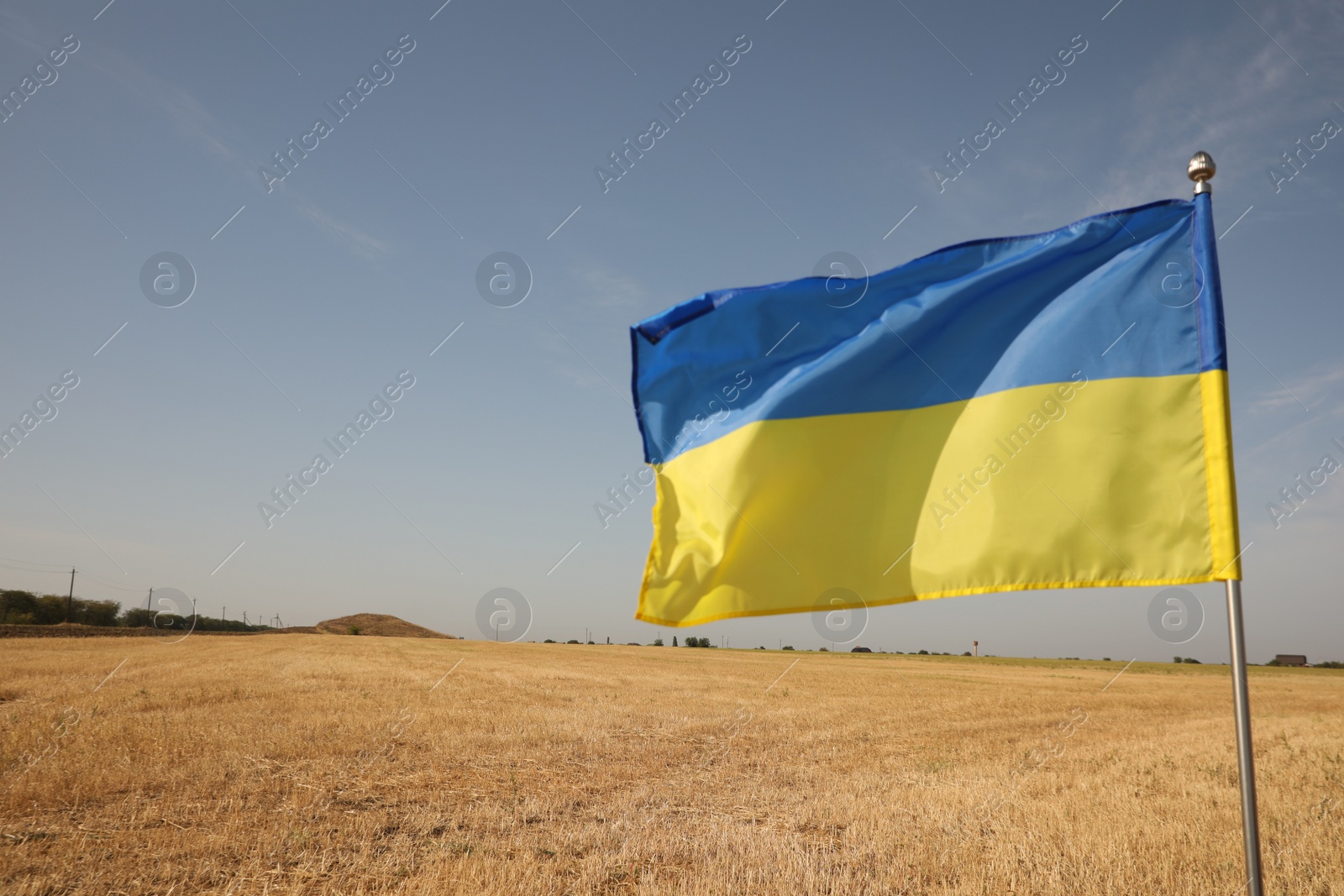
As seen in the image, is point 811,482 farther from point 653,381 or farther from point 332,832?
point 332,832

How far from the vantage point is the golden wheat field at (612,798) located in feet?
26.8

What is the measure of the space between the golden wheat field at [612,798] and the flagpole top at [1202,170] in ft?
21.1

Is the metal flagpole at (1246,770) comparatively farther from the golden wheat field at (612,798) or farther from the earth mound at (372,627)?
the earth mound at (372,627)

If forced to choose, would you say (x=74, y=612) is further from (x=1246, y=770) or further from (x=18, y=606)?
(x=1246, y=770)

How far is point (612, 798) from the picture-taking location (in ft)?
39.0

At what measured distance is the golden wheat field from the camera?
8180 millimetres

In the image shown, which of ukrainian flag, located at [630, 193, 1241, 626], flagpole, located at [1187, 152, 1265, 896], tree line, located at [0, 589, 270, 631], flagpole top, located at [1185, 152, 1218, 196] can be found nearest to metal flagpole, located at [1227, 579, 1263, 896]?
flagpole, located at [1187, 152, 1265, 896]

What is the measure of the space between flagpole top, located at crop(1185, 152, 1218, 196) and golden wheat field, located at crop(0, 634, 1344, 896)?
6.43m

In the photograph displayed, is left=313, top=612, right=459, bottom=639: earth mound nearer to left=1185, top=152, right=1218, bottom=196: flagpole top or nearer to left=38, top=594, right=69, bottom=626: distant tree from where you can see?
left=38, top=594, right=69, bottom=626: distant tree

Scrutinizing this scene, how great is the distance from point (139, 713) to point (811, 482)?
16.9 meters

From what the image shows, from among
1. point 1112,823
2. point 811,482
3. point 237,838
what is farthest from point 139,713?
point 1112,823

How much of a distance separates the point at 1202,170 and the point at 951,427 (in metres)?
2.54

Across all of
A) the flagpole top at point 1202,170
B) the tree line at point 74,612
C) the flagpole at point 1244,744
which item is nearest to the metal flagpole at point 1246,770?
the flagpole at point 1244,744

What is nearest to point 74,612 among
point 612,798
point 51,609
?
point 51,609
